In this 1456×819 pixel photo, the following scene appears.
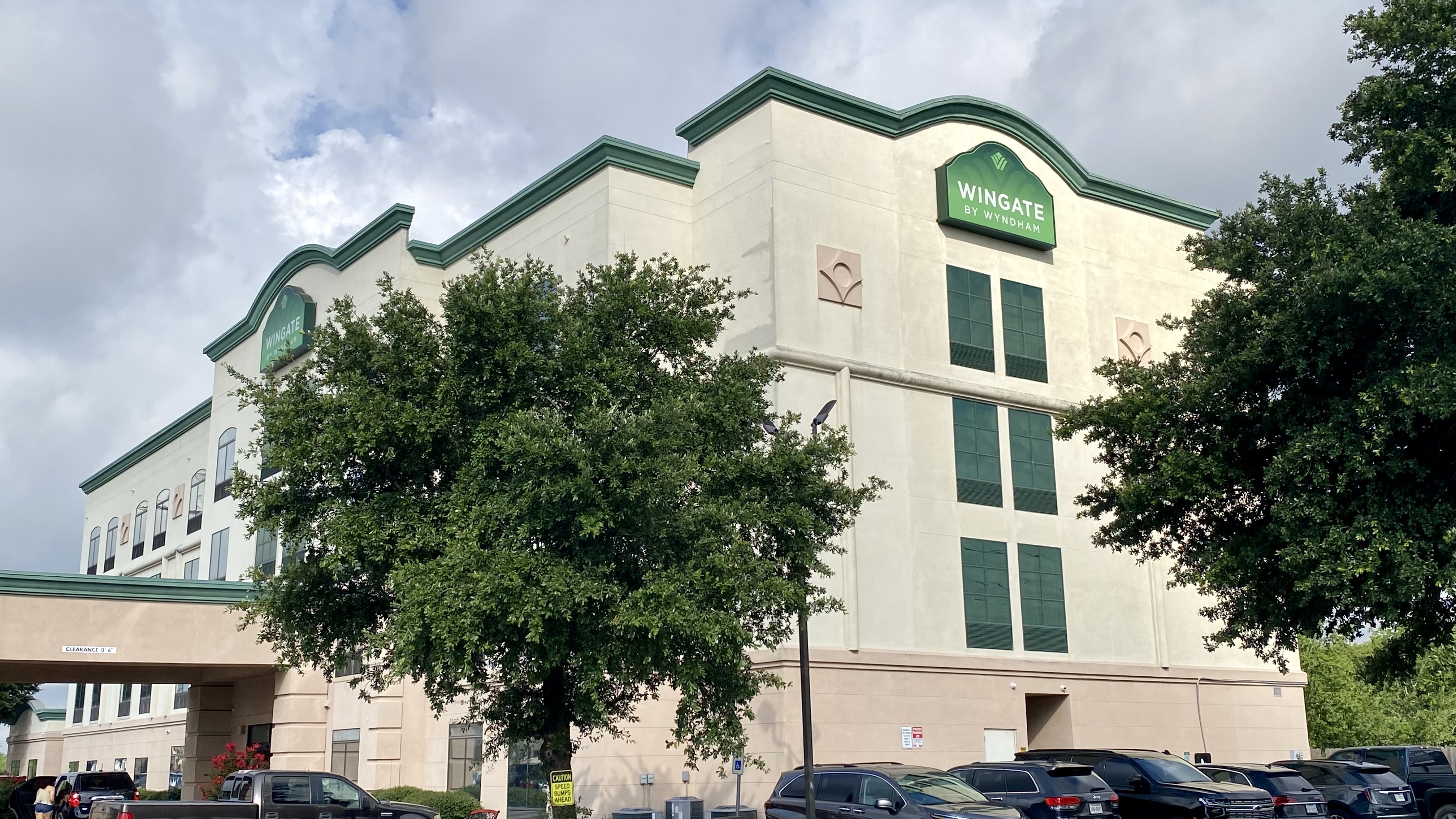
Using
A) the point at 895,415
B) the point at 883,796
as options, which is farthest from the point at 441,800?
the point at 883,796

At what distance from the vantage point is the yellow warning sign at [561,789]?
21.4m

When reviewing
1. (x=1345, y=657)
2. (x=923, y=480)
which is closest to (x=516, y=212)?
(x=923, y=480)

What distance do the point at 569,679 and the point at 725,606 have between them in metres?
3.88

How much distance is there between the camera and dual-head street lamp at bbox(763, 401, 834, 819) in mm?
21703

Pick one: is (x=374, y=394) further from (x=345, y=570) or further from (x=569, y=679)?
(x=569, y=679)

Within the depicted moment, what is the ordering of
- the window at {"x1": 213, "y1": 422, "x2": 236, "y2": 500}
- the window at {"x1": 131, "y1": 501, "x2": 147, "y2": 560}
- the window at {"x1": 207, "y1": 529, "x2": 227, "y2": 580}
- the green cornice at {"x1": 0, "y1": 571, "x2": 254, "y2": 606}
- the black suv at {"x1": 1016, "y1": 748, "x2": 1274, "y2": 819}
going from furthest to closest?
the window at {"x1": 131, "y1": 501, "x2": 147, "y2": 560} → the window at {"x1": 213, "y1": 422, "x2": 236, "y2": 500} → the window at {"x1": 207, "y1": 529, "x2": 227, "y2": 580} → the green cornice at {"x1": 0, "y1": 571, "x2": 254, "y2": 606} → the black suv at {"x1": 1016, "y1": 748, "x2": 1274, "y2": 819}

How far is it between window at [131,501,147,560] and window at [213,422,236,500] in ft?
48.9

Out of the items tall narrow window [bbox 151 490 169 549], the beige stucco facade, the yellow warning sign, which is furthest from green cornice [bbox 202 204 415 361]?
the yellow warning sign

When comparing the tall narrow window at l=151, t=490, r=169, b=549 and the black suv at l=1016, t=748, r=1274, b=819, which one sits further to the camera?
the tall narrow window at l=151, t=490, r=169, b=549

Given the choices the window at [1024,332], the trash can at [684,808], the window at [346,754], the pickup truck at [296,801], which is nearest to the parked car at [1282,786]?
the trash can at [684,808]

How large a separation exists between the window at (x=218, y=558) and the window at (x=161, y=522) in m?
10.0

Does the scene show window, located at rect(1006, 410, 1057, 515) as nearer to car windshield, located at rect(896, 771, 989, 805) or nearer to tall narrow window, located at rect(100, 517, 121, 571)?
car windshield, located at rect(896, 771, 989, 805)

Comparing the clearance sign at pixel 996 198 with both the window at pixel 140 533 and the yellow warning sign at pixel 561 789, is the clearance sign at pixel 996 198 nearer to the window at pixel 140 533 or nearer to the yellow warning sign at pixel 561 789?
the yellow warning sign at pixel 561 789

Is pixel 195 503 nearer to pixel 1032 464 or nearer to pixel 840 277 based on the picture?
pixel 840 277
